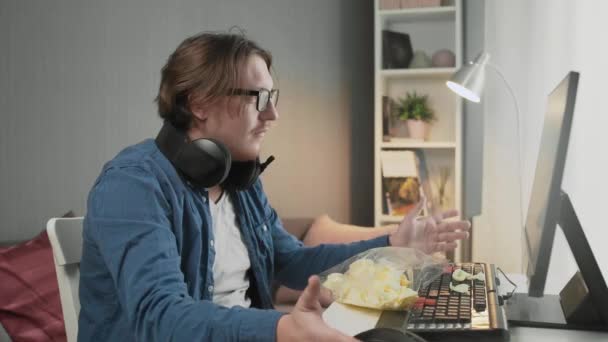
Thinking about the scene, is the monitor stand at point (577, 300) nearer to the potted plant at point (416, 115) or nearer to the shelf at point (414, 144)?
the shelf at point (414, 144)

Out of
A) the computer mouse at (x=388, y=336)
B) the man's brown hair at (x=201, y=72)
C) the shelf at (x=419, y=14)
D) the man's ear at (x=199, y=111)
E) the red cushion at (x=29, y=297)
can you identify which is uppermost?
the shelf at (x=419, y=14)

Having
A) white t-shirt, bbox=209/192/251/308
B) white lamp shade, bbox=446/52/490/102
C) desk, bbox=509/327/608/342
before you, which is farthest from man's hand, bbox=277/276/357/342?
white lamp shade, bbox=446/52/490/102

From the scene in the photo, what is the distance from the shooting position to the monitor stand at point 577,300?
3.75 feet

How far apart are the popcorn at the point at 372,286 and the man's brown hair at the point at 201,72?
0.44m

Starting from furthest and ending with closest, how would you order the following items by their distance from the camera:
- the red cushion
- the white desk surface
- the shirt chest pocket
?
the red cushion, the shirt chest pocket, the white desk surface

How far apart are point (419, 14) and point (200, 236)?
8.40ft

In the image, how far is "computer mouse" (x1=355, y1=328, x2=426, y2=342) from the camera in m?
0.72

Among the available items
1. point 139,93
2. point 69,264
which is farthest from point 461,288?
point 139,93

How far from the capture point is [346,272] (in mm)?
1247

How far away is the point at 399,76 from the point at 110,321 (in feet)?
8.95

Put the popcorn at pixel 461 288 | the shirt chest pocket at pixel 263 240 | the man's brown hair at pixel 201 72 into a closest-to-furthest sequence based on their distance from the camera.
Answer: the popcorn at pixel 461 288, the man's brown hair at pixel 201 72, the shirt chest pocket at pixel 263 240

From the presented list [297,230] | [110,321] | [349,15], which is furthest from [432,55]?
[110,321]

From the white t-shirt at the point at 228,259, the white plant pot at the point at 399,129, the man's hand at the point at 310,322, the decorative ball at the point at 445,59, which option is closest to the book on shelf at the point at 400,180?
the white plant pot at the point at 399,129

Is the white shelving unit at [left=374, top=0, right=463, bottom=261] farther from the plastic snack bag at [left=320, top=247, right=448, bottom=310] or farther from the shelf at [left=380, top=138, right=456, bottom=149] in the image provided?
the plastic snack bag at [left=320, top=247, right=448, bottom=310]
